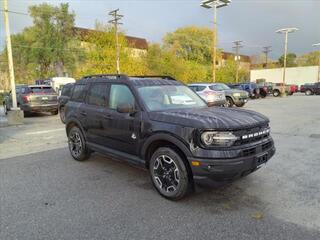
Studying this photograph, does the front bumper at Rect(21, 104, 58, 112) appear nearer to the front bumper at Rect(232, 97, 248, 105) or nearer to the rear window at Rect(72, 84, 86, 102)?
the rear window at Rect(72, 84, 86, 102)

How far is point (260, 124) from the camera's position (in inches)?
150

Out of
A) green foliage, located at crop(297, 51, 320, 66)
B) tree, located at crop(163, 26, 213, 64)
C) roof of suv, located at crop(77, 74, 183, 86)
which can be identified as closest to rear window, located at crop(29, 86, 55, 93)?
roof of suv, located at crop(77, 74, 183, 86)

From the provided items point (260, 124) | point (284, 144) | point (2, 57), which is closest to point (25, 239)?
point (260, 124)

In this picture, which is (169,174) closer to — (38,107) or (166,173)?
(166,173)

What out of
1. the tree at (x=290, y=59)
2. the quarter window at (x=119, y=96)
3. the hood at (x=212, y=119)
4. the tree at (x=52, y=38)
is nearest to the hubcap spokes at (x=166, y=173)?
the hood at (x=212, y=119)

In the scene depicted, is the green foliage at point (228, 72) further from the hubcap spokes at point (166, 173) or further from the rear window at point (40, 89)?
the hubcap spokes at point (166, 173)

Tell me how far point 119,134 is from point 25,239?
6.89ft

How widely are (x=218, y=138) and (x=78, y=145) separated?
3.55m

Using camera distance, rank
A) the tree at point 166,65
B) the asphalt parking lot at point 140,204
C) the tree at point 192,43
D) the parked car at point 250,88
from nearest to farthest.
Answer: the asphalt parking lot at point 140,204, the parked car at point 250,88, the tree at point 166,65, the tree at point 192,43

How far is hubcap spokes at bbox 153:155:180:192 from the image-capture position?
149 inches

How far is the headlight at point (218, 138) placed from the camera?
339 cm

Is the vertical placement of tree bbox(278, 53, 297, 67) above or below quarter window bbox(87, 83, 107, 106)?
above

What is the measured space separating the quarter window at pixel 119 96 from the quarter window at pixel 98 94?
21cm

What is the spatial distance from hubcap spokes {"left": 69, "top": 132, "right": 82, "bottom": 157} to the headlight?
3306 millimetres
